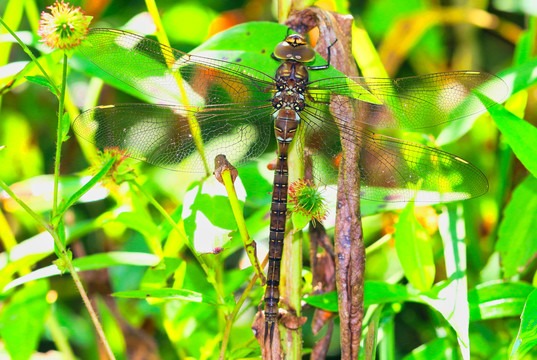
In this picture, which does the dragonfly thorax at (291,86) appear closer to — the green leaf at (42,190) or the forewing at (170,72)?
the forewing at (170,72)

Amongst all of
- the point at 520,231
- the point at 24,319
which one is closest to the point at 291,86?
the point at 520,231

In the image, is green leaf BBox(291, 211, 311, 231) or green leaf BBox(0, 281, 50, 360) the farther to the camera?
green leaf BBox(0, 281, 50, 360)

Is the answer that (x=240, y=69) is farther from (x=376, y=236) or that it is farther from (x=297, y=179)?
(x=376, y=236)

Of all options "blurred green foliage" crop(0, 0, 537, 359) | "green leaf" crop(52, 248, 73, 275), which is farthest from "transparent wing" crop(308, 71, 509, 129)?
"green leaf" crop(52, 248, 73, 275)

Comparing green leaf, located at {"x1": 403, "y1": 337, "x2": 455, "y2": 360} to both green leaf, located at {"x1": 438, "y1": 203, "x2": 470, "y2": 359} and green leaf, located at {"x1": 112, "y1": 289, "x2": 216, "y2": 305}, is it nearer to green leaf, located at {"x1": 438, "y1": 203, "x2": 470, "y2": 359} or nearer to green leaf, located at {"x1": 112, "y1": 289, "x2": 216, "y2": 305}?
green leaf, located at {"x1": 438, "y1": 203, "x2": 470, "y2": 359}

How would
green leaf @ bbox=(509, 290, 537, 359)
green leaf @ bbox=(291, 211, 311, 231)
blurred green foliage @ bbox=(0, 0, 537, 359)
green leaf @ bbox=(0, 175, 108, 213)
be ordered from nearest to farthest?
green leaf @ bbox=(509, 290, 537, 359)
green leaf @ bbox=(291, 211, 311, 231)
blurred green foliage @ bbox=(0, 0, 537, 359)
green leaf @ bbox=(0, 175, 108, 213)

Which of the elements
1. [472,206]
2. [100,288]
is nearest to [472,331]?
[472,206]

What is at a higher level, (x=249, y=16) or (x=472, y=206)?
(x=249, y=16)
